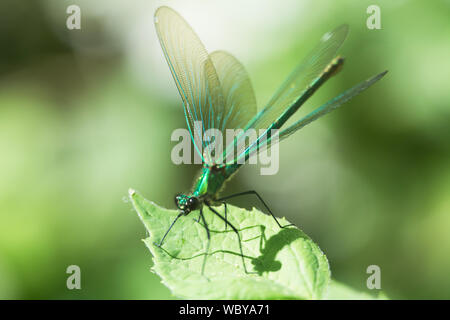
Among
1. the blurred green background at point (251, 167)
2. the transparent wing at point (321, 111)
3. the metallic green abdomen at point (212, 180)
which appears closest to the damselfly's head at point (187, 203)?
the metallic green abdomen at point (212, 180)

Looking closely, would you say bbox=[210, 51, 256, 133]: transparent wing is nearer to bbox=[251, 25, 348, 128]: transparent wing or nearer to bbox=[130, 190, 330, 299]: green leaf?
bbox=[251, 25, 348, 128]: transparent wing

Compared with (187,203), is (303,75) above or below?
above

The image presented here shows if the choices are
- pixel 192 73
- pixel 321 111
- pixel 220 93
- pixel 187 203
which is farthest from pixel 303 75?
pixel 187 203

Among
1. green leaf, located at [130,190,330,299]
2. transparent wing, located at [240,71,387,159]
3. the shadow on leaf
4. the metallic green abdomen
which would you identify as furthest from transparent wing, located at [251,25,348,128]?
the shadow on leaf

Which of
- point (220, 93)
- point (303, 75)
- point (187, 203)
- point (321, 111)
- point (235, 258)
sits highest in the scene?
point (303, 75)

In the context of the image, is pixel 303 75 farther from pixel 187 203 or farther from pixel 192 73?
pixel 187 203

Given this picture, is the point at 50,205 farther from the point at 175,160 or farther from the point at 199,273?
the point at 199,273
